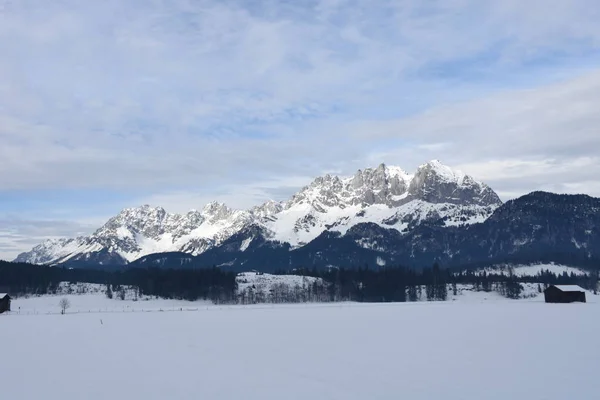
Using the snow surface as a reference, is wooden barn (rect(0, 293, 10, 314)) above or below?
above

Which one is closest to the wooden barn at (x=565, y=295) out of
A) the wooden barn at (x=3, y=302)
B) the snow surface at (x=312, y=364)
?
the snow surface at (x=312, y=364)

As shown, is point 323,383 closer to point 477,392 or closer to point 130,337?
point 477,392

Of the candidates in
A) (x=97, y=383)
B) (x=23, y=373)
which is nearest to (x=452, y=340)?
(x=97, y=383)

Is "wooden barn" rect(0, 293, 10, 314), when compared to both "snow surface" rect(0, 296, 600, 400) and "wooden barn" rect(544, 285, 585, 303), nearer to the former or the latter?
"snow surface" rect(0, 296, 600, 400)

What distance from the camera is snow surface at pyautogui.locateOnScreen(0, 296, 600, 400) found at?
30.9m

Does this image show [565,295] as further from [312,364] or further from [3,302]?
[3,302]

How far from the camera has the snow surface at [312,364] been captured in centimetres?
3092

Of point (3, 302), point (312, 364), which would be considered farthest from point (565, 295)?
point (3, 302)

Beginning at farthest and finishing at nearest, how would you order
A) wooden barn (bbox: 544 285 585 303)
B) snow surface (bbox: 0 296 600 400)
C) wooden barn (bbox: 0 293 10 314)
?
wooden barn (bbox: 544 285 585 303) → wooden barn (bbox: 0 293 10 314) → snow surface (bbox: 0 296 600 400)

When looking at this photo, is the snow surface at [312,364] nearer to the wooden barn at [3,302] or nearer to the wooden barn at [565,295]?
the wooden barn at [3,302]

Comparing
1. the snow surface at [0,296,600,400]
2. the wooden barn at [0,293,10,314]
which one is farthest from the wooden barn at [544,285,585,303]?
the wooden barn at [0,293,10,314]

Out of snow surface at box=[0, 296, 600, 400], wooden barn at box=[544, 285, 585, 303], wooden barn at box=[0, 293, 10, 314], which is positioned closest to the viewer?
snow surface at box=[0, 296, 600, 400]

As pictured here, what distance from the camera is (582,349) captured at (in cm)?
4462

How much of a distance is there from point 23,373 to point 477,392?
1128 inches
